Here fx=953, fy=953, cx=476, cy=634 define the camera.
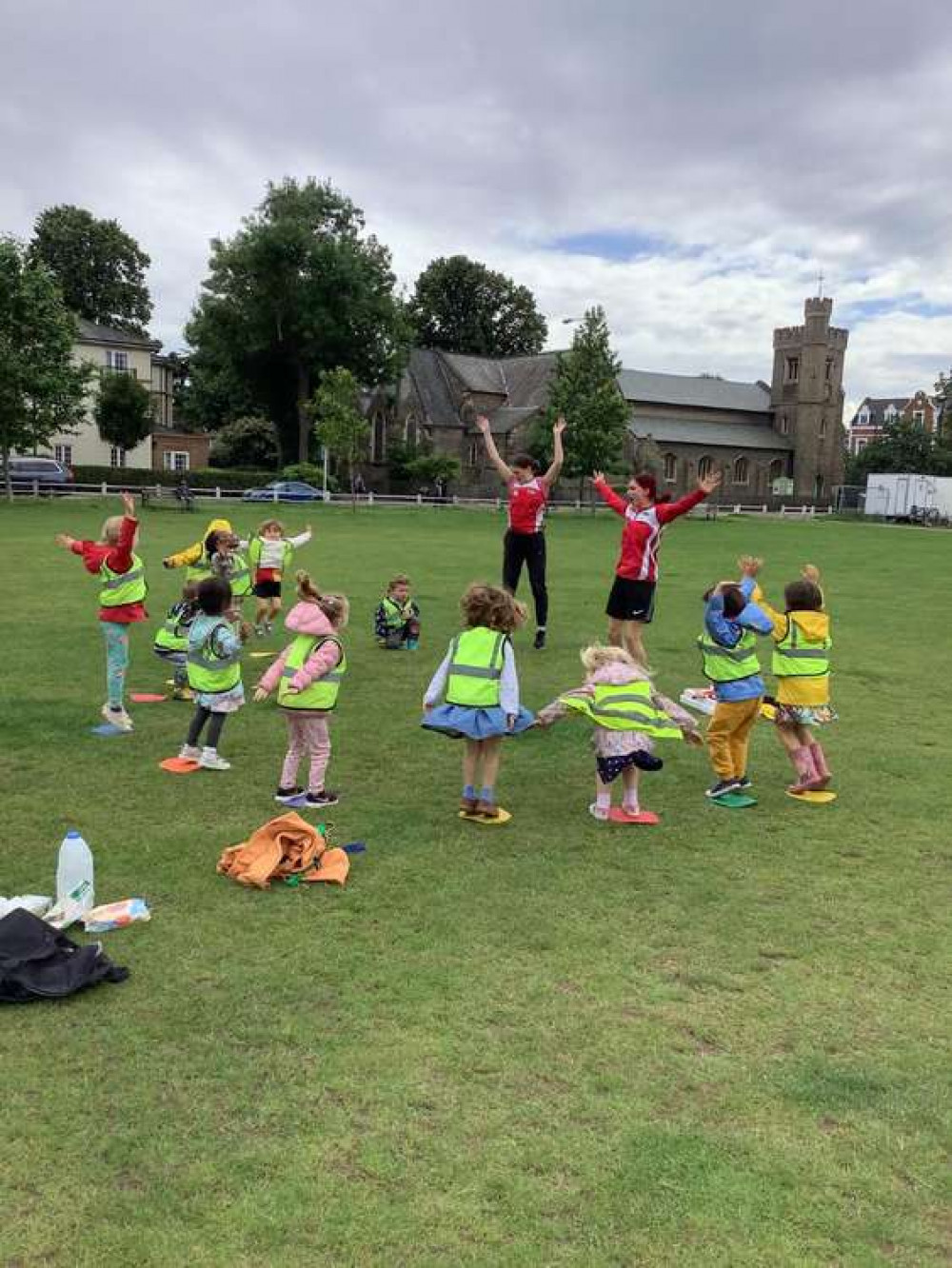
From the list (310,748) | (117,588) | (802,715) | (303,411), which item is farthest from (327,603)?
(303,411)

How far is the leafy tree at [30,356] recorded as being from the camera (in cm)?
3844

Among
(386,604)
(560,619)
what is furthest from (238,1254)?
(560,619)

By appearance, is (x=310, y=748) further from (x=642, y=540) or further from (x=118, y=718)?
(x=642, y=540)

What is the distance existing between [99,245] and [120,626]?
274ft

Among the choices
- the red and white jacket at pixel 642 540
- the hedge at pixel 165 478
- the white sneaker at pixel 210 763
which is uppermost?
the hedge at pixel 165 478

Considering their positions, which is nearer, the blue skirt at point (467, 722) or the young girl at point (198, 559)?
the blue skirt at point (467, 722)

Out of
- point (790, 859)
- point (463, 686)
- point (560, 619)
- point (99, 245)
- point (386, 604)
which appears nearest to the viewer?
point (790, 859)

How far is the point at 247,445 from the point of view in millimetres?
76438

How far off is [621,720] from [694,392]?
306 ft

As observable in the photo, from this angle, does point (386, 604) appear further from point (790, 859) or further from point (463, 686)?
point (790, 859)

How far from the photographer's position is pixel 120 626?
28.7 ft

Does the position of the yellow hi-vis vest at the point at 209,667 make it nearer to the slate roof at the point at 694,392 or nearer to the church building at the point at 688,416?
the church building at the point at 688,416

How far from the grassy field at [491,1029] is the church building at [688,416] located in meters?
68.8

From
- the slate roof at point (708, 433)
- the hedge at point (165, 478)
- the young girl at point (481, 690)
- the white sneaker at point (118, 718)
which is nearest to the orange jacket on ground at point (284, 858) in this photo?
the young girl at point (481, 690)
